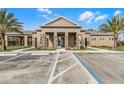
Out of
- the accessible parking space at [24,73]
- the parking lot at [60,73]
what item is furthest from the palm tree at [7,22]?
the accessible parking space at [24,73]

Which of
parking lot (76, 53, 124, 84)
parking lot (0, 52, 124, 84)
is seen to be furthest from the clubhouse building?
parking lot (0, 52, 124, 84)

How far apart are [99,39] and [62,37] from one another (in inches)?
564

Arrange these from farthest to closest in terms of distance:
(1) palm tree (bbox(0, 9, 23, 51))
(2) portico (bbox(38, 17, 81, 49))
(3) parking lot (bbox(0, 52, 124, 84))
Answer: (2) portico (bbox(38, 17, 81, 49)) → (1) palm tree (bbox(0, 9, 23, 51)) → (3) parking lot (bbox(0, 52, 124, 84))

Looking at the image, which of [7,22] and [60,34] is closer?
[7,22]

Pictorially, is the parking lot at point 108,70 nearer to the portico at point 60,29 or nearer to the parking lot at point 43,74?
the parking lot at point 43,74

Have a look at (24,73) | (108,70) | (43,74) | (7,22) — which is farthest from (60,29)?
(43,74)

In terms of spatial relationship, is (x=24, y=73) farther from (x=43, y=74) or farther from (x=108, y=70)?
(x=108, y=70)

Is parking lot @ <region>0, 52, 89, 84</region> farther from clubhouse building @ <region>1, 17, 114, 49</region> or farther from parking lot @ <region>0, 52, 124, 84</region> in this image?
clubhouse building @ <region>1, 17, 114, 49</region>

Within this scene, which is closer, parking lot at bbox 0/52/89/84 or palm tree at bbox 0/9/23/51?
parking lot at bbox 0/52/89/84

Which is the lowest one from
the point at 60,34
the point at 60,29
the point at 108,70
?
the point at 108,70

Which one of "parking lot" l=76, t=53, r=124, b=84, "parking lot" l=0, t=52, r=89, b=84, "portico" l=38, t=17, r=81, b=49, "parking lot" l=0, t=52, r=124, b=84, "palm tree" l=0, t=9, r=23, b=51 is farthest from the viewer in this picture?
"portico" l=38, t=17, r=81, b=49
